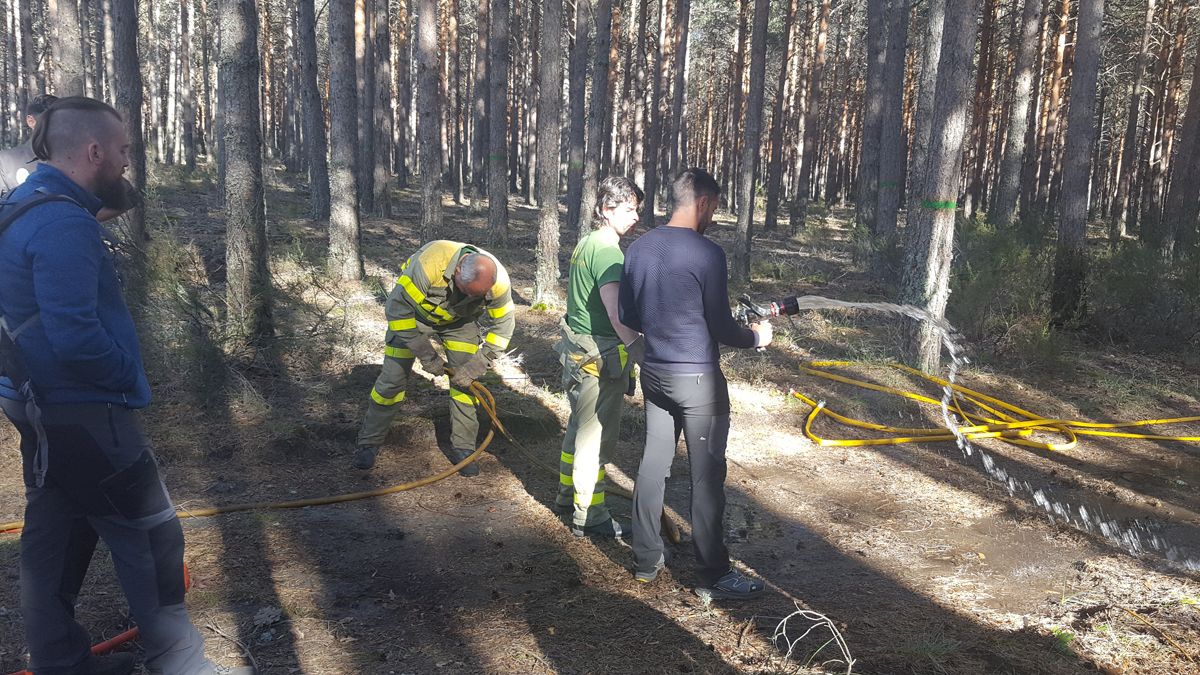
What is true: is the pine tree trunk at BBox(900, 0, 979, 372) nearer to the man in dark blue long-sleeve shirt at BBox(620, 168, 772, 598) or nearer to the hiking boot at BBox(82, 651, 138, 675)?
the man in dark blue long-sleeve shirt at BBox(620, 168, 772, 598)

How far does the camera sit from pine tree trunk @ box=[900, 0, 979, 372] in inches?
317

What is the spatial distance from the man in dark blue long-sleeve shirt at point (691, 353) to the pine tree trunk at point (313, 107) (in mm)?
14837

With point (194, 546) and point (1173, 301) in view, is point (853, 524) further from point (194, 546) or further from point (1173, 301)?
point (1173, 301)

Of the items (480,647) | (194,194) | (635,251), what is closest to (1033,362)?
(635,251)

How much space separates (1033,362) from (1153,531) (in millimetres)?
4161

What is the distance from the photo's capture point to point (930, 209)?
8258 mm

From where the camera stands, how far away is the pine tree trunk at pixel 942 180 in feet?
26.4

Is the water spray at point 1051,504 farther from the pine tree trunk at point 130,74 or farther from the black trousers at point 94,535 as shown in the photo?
the pine tree trunk at point 130,74

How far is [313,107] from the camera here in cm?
1775

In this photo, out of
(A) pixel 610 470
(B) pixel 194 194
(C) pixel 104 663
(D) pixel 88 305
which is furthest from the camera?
(B) pixel 194 194

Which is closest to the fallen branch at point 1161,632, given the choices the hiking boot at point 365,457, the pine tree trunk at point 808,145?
the hiking boot at point 365,457

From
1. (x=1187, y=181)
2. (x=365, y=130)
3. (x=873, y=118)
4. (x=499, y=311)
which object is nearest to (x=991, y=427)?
(x=499, y=311)

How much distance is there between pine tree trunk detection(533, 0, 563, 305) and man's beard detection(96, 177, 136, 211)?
8.23 m

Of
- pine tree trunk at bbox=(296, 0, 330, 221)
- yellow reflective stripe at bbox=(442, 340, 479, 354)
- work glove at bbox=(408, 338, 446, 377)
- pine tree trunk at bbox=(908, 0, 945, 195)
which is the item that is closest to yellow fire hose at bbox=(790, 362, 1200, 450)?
yellow reflective stripe at bbox=(442, 340, 479, 354)
